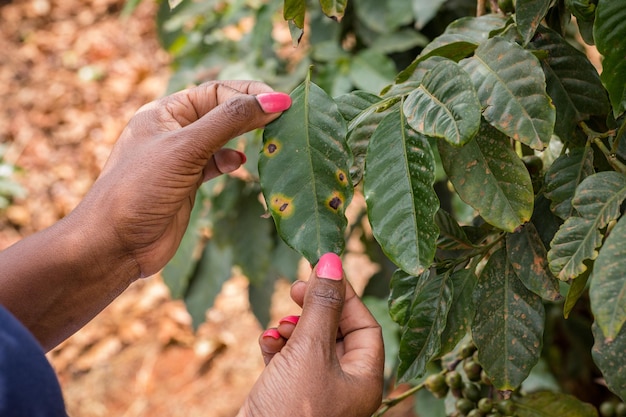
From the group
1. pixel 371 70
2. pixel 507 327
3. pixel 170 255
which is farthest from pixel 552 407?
pixel 371 70

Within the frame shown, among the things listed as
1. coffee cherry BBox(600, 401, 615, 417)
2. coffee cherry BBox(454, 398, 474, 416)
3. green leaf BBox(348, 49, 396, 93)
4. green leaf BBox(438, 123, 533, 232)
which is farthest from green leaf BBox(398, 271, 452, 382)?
green leaf BBox(348, 49, 396, 93)

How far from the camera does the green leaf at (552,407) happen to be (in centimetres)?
87

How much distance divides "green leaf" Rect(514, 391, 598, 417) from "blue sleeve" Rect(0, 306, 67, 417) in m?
0.56

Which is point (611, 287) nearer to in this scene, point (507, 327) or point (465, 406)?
point (507, 327)

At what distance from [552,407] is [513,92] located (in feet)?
1.41

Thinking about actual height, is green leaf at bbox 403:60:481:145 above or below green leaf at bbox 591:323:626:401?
above

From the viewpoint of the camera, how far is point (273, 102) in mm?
743

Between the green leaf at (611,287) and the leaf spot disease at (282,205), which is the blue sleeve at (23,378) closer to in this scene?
the leaf spot disease at (282,205)

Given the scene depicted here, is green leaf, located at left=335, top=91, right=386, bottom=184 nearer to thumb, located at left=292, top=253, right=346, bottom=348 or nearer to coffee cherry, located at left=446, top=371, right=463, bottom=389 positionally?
thumb, located at left=292, top=253, right=346, bottom=348

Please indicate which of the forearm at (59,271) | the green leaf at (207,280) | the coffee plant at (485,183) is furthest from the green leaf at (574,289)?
the green leaf at (207,280)

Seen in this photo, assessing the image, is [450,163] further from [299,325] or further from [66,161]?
[66,161]

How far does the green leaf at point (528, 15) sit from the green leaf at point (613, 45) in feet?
0.21

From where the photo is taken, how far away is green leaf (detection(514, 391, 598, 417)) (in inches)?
34.4

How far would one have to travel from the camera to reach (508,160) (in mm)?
683
